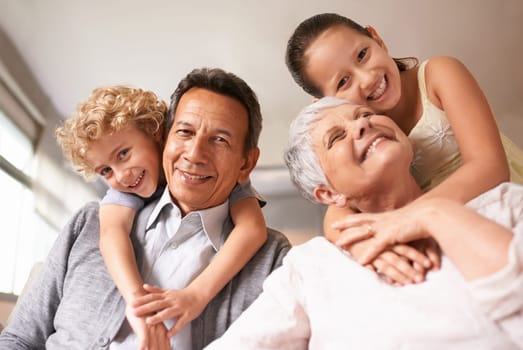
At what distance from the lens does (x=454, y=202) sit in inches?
35.5

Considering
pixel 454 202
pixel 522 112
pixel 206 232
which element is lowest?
pixel 522 112

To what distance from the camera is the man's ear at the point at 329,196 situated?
122 centimetres

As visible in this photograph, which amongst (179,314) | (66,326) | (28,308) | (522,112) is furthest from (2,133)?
(522,112)

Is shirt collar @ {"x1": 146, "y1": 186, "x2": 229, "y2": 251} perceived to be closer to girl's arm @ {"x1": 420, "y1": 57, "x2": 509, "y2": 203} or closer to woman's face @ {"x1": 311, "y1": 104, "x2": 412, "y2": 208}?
woman's face @ {"x1": 311, "y1": 104, "x2": 412, "y2": 208}

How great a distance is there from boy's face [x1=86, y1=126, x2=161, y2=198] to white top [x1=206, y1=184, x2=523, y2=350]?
1.90ft

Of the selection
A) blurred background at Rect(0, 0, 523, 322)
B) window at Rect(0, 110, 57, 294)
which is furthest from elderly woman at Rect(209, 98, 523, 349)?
window at Rect(0, 110, 57, 294)

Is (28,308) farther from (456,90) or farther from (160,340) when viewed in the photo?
(456,90)

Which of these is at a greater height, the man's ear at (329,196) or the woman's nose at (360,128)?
the woman's nose at (360,128)

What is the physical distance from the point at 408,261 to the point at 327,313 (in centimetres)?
18

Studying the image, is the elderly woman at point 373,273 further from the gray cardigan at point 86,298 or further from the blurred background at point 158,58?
the blurred background at point 158,58

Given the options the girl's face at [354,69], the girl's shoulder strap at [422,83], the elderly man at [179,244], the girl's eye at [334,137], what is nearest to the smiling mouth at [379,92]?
the girl's face at [354,69]

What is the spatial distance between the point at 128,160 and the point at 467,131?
892 mm

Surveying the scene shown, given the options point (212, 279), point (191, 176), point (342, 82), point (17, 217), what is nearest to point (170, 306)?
point (212, 279)

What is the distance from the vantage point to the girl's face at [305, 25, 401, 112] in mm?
1372
